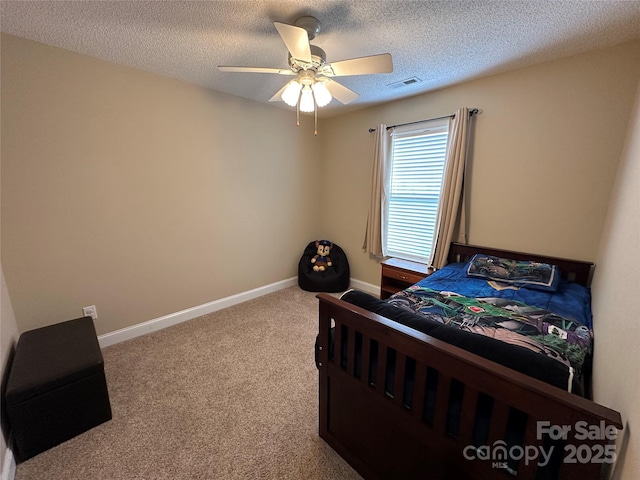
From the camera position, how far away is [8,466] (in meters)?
1.30

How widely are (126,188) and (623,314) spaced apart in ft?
10.6

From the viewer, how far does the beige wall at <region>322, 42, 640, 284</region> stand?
6.43ft

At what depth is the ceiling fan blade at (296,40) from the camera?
1.30m

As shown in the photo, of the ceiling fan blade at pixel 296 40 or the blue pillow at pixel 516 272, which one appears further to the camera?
the blue pillow at pixel 516 272

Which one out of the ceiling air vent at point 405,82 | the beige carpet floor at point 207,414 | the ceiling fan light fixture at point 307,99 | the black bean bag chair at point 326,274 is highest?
the ceiling air vent at point 405,82

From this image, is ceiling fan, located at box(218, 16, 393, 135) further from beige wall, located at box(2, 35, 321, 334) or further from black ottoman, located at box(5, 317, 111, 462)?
black ottoman, located at box(5, 317, 111, 462)

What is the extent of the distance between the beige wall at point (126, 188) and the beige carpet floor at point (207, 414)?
595 mm

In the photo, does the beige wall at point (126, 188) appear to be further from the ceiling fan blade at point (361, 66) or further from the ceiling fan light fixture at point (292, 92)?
the ceiling fan blade at point (361, 66)

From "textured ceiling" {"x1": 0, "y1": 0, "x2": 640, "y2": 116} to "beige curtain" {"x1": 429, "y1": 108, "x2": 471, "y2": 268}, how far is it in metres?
A: 0.49

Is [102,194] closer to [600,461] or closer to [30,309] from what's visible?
[30,309]

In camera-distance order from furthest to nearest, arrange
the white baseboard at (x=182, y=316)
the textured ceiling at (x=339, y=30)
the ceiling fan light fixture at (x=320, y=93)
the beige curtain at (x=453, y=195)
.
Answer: the beige curtain at (x=453, y=195) < the white baseboard at (x=182, y=316) < the ceiling fan light fixture at (x=320, y=93) < the textured ceiling at (x=339, y=30)

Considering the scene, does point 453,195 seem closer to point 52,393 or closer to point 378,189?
point 378,189

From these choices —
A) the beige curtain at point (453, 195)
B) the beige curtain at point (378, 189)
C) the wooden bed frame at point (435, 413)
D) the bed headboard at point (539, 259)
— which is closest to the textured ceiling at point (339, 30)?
the beige curtain at point (453, 195)

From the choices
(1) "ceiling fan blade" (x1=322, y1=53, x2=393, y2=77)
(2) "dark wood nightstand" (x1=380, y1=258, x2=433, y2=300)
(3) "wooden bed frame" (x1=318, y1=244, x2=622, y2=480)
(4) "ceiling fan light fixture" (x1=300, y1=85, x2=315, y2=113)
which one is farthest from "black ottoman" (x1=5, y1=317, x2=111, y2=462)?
(2) "dark wood nightstand" (x1=380, y1=258, x2=433, y2=300)
